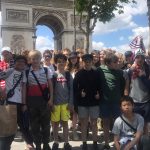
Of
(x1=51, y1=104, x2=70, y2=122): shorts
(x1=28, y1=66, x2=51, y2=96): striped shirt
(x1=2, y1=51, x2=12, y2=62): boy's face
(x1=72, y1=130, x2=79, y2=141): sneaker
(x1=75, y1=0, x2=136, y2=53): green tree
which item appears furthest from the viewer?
(x1=75, y1=0, x2=136, y2=53): green tree

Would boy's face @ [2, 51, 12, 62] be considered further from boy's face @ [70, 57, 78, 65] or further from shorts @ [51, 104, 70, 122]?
boy's face @ [70, 57, 78, 65]

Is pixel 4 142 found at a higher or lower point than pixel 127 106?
lower

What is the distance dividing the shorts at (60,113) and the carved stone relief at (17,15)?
90.4 ft

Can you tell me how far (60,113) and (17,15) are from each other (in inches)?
1104

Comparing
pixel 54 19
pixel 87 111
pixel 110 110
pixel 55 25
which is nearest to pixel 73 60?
pixel 87 111

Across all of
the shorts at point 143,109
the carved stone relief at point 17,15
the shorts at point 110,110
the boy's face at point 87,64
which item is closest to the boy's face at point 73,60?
the boy's face at point 87,64

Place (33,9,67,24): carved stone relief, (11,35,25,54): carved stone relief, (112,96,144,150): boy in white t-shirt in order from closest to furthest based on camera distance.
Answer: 1. (112,96,144,150): boy in white t-shirt
2. (11,35,25,54): carved stone relief
3. (33,9,67,24): carved stone relief

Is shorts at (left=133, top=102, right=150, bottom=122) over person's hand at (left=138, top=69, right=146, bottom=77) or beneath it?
beneath

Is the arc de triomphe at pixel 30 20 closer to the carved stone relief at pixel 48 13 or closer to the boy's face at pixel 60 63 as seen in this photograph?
the carved stone relief at pixel 48 13

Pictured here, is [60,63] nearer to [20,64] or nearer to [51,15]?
[20,64]

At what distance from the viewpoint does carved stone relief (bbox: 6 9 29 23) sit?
33812 millimetres

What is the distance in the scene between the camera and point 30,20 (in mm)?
34594

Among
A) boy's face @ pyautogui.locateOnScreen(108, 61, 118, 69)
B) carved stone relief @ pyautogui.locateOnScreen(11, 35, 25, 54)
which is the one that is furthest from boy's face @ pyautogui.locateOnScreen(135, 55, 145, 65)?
carved stone relief @ pyautogui.locateOnScreen(11, 35, 25, 54)

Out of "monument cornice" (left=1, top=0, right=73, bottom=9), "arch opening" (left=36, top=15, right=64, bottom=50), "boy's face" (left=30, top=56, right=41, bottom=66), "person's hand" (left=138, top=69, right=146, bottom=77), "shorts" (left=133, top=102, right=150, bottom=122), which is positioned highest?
"monument cornice" (left=1, top=0, right=73, bottom=9)
